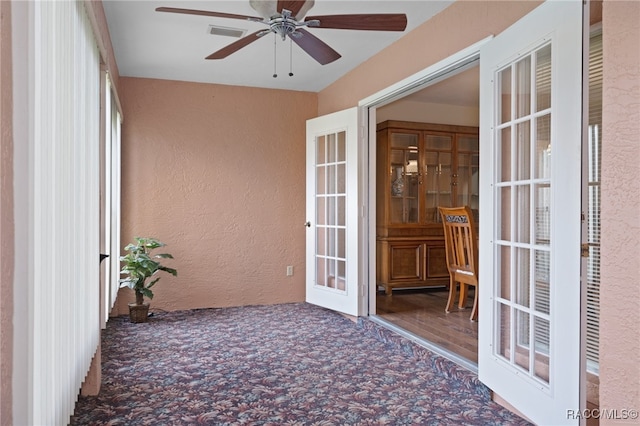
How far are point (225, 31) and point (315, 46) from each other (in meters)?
1.07

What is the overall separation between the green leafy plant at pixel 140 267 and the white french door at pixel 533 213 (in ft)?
10.6

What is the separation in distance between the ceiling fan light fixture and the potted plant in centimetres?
220

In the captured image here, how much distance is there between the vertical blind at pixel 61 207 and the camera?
1452 millimetres

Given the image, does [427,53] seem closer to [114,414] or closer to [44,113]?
[44,113]

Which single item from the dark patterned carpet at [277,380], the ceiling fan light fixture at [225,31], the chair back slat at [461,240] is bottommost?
the dark patterned carpet at [277,380]

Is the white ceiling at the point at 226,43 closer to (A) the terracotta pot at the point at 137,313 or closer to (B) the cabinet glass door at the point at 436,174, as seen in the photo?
(B) the cabinet glass door at the point at 436,174

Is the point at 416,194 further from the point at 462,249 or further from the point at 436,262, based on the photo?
the point at 462,249

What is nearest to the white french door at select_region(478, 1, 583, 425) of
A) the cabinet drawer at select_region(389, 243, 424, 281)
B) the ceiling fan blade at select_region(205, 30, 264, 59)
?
the ceiling fan blade at select_region(205, 30, 264, 59)

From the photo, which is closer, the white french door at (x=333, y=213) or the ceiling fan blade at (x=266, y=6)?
the ceiling fan blade at (x=266, y=6)

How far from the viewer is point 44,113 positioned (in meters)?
1.53

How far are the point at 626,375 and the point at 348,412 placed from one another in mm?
1742

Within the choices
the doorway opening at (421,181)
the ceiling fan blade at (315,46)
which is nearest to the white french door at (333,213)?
the doorway opening at (421,181)

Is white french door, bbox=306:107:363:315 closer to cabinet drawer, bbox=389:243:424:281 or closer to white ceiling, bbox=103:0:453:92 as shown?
white ceiling, bbox=103:0:453:92

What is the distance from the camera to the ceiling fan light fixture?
361cm
